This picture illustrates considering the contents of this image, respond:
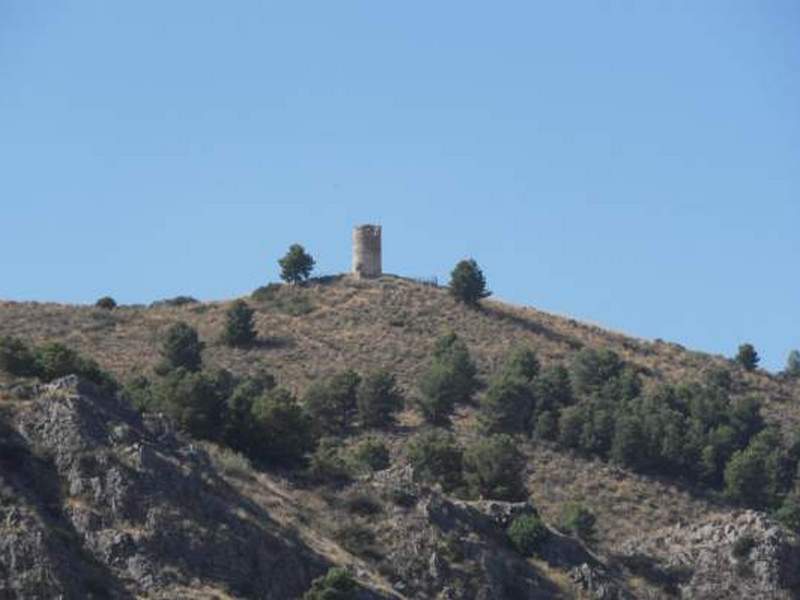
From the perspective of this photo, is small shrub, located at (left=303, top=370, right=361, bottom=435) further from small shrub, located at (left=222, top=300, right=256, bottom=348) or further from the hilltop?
small shrub, located at (left=222, top=300, right=256, bottom=348)

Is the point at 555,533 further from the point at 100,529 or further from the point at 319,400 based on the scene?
the point at 319,400

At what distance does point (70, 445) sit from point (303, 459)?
577 inches

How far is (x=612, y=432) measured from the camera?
116 metres

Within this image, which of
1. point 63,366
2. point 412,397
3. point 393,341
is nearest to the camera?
point 63,366

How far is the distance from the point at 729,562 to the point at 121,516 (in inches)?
848

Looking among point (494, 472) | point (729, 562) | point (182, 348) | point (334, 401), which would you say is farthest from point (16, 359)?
point (182, 348)

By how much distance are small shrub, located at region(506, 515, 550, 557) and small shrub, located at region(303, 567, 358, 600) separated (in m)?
9.95

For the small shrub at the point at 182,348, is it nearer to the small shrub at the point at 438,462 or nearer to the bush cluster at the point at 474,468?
the small shrub at the point at 438,462

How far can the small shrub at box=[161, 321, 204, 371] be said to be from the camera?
401ft

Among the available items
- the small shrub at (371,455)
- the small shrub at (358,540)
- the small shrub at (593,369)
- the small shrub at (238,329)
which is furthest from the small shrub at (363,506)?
the small shrub at (238,329)

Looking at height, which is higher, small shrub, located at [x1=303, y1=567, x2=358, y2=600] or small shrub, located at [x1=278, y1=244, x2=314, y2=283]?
small shrub, located at [x1=278, y1=244, x2=314, y2=283]

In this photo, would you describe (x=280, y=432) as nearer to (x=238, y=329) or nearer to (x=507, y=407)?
(x=507, y=407)

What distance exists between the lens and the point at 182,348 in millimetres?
124000

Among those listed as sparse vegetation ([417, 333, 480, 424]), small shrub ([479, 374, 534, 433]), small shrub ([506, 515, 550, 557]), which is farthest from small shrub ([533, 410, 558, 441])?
small shrub ([506, 515, 550, 557])
